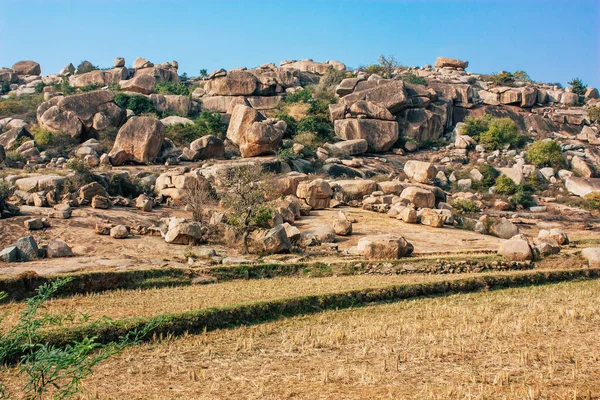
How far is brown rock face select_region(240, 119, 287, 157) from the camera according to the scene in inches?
1323

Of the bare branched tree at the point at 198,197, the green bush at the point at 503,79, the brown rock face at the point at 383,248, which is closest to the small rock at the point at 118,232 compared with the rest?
the bare branched tree at the point at 198,197

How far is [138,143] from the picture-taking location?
32.2m

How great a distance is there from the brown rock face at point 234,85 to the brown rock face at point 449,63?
99.2 ft

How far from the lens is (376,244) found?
16.7 meters

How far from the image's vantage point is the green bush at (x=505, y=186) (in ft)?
110

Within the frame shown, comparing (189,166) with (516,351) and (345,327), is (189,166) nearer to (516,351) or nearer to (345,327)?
(345,327)

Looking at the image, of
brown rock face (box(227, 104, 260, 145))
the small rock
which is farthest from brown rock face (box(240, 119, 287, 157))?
the small rock

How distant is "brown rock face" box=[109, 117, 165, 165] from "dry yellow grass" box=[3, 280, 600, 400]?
23.5 meters

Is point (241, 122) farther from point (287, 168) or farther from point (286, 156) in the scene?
point (287, 168)

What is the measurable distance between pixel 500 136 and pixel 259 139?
20359 millimetres

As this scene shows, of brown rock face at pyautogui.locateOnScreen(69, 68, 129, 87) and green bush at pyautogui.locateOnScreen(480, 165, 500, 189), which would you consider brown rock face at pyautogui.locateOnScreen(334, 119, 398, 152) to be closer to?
green bush at pyautogui.locateOnScreen(480, 165, 500, 189)

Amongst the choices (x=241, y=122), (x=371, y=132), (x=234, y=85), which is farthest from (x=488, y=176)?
(x=234, y=85)

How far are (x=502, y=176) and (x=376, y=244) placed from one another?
2107 cm

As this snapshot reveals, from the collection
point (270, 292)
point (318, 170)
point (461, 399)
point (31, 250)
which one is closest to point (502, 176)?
point (318, 170)
